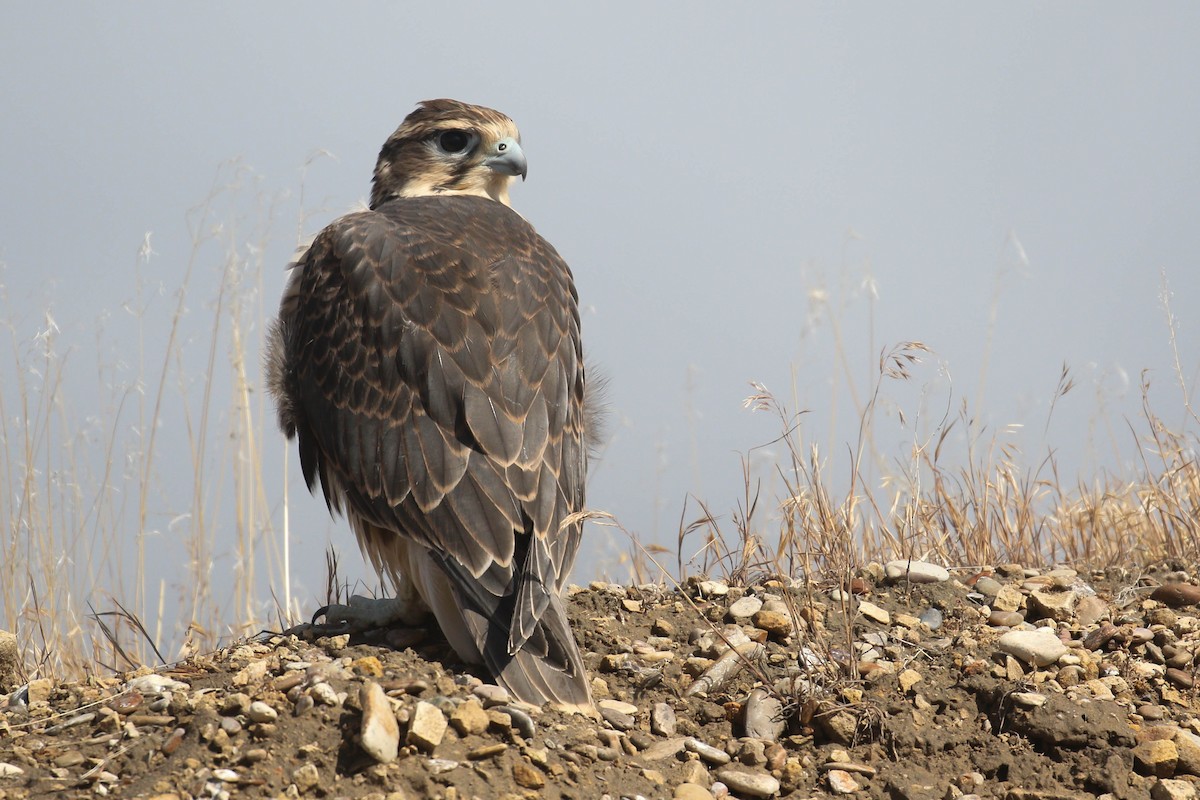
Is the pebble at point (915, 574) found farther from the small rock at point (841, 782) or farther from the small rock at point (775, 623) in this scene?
the small rock at point (841, 782)

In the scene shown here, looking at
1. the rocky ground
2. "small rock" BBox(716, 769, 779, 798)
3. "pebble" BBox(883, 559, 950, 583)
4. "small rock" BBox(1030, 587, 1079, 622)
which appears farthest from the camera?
"pebble" BBox(883, 559, 950, 583)

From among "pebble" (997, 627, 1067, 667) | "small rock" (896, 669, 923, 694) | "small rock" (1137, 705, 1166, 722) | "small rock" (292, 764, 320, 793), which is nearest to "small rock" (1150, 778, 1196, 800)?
"small rock" (1137, 705, 1166, 722)

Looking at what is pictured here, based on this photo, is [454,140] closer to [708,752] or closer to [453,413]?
[453,413]

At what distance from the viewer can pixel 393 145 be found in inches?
207

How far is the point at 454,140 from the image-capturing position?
16.8 ft

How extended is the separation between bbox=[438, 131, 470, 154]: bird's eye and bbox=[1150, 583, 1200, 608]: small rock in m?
3.31

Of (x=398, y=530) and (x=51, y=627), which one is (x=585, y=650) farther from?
(x=51, y=627)

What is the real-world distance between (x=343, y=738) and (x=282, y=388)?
5.75 feet

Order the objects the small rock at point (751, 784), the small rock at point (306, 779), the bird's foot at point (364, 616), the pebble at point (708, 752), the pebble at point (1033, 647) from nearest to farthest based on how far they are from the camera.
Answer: the small rock at point (306, 779)
the small rock at point (751, 784)
the pebble at point (708, 752)
the pebble at point (1033, 647)
the bird's foot at point (364, 616)

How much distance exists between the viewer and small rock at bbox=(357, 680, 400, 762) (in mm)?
2693

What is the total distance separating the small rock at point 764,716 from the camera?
320 cm

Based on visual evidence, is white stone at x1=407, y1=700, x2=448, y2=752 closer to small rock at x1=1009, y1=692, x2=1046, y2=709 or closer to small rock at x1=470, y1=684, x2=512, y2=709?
small rock at x1=470, y1=684, x2=512, y2=709

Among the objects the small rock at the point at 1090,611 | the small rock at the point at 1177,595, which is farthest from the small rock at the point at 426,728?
the small rock at the point at 1177,595

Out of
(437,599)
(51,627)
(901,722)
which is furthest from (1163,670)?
(51,627)
